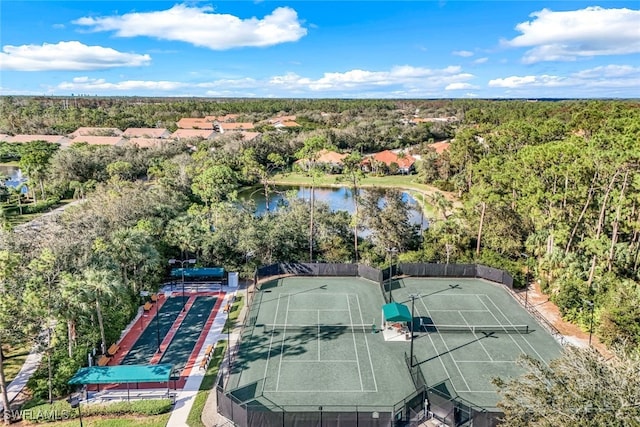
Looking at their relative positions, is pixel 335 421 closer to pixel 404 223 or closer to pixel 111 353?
pixel 111 353

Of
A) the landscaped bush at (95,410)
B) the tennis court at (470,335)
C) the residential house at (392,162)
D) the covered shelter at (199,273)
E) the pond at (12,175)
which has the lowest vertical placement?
the tennis court at (470,335)

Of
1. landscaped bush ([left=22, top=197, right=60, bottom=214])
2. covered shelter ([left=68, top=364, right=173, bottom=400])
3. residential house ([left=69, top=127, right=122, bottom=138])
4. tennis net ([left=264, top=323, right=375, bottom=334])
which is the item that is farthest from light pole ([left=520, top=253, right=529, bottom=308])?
residential house ([left=69, top=127, right=122, bottom=138])

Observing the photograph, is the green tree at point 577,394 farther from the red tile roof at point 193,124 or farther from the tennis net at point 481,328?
the red tile roof at point 193,124

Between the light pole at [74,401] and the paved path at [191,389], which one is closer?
the paved path at [191,389]

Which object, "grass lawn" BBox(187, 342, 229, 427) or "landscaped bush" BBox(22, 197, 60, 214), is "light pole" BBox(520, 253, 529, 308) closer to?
"grass lawn" BBox(187, 342, 229, 427)

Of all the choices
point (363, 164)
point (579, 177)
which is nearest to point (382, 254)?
point (579, 177)

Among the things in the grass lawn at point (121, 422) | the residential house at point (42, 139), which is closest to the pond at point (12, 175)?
the residential house at point (42, 139)

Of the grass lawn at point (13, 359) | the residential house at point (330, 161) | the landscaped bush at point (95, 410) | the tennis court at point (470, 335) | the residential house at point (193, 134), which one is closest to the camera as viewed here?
the landscaped bush at point (95, 410)
